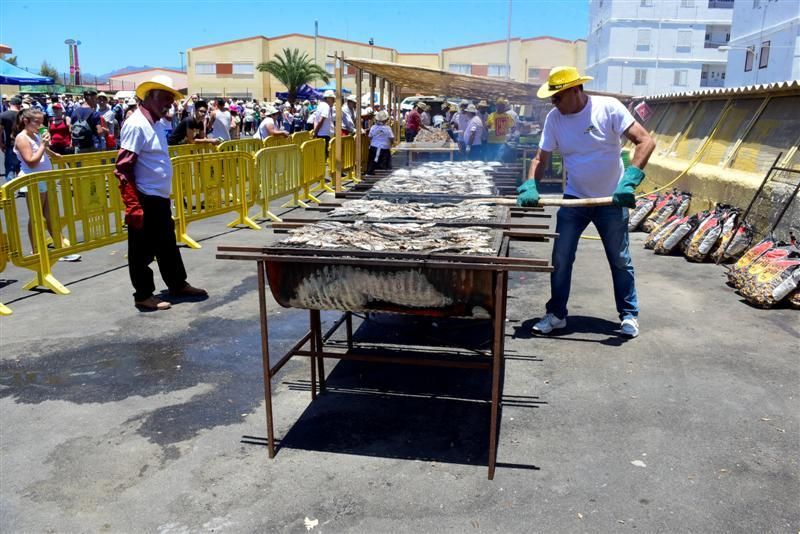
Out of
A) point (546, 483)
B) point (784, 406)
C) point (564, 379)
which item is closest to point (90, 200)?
point (564, 379)

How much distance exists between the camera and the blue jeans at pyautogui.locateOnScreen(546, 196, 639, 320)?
5314mm

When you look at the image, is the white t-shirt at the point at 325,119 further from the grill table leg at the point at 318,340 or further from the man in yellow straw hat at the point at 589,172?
the grill table leg at the point at 318,340

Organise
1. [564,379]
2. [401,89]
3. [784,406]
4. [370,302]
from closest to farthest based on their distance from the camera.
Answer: [370,302], [784,406], [564,379], [401,89]

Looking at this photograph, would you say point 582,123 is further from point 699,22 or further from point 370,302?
point 699,22

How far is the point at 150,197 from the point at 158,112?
787mm

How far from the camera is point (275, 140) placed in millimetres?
13602

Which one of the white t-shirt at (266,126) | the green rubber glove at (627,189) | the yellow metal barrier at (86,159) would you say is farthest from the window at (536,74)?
the green rubber glove at (627,189)

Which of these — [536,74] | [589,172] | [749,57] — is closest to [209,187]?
[589,172]

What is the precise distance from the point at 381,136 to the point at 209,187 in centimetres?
625

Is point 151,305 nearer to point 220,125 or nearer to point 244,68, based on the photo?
point 220,125

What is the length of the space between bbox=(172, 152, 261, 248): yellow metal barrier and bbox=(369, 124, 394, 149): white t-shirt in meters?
4.97

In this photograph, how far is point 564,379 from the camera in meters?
4.66

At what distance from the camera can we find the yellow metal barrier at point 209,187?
8.74 metres

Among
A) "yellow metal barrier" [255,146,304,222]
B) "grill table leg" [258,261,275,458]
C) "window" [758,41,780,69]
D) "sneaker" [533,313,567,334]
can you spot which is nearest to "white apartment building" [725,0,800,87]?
"window" [758,41,780,69]
